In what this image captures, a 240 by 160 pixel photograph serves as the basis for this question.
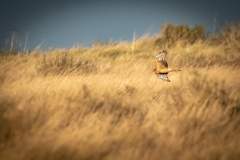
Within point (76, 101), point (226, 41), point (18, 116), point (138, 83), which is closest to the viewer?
point (18, 116)

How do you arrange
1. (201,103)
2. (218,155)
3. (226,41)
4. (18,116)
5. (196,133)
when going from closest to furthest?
1. (218,155)
2. (196,133)
3. (18,116)
4. (201,103)
5. (226,41)

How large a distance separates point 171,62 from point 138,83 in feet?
8.17

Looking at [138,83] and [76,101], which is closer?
[76,101]

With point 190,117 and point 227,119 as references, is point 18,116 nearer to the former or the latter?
point 190,117

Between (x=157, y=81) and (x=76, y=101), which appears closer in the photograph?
(x=76, y=101)

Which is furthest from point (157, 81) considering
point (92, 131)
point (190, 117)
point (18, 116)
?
point (18, 116)

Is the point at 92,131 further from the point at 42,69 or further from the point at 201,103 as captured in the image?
the point at 42,69

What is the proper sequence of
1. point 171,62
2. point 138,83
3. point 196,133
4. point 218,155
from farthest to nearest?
point 171,62 → point 138,83 → point 196,133 → point 218,155

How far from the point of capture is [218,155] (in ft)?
4.36

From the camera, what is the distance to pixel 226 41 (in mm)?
6938

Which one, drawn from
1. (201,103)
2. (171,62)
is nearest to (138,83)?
(201,103)

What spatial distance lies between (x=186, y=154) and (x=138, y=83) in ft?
6.33

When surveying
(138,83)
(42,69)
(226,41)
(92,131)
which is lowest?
(92,131)

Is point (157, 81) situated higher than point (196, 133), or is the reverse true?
point (157, 81)
